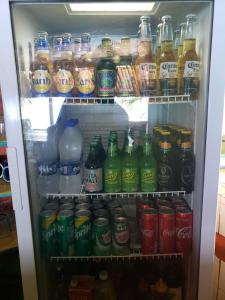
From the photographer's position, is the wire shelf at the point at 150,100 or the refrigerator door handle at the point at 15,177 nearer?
the refrigerator door handle at the point at 15,177

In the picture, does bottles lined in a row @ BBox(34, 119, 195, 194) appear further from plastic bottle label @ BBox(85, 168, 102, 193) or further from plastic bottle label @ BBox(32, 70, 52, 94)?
plastic bottle label @ BBox(32, 70, 52, 94)

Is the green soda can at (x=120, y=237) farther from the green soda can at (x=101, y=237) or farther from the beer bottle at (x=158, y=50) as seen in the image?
the beer bottle at (x=158, y=50)

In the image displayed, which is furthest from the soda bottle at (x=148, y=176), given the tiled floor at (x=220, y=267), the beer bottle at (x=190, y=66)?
the tiled floor at (x=220, y=267)

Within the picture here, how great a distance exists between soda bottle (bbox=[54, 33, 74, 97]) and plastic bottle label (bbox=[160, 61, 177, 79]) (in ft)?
1.30

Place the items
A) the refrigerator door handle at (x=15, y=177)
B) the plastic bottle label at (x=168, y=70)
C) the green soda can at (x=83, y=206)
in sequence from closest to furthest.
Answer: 1. the refrigerator door handle at (x=15, y=177)
2. the plastic bottle label at (x=168, y=70)
3. the green soda can at (x=83, y=206)

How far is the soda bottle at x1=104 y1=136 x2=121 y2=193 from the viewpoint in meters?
1.19

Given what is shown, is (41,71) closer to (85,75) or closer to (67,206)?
(85,75)

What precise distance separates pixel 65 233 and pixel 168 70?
88 cm

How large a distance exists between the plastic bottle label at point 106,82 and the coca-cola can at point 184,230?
0.65 m

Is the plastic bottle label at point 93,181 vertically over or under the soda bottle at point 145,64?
under

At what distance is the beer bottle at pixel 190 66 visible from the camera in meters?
Result: 1.06

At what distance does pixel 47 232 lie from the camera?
119 centimetres

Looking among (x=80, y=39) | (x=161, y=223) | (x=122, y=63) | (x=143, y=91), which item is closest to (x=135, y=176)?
(x=161, y=223)

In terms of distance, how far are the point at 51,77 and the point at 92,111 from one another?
1.47ft
